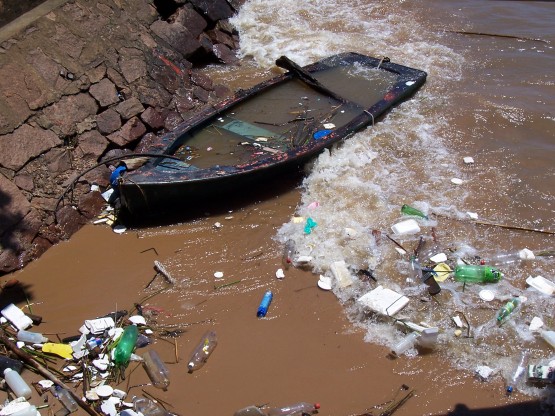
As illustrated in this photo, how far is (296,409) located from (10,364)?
2061mm

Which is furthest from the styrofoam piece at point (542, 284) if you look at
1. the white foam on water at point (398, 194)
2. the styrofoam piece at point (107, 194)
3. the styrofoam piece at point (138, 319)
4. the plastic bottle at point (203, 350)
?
the styrofoam piece at point (107, 194)

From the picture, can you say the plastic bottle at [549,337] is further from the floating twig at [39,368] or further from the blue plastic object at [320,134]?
the floating twig at [39,368]

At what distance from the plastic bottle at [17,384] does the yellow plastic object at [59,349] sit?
11.5 inches

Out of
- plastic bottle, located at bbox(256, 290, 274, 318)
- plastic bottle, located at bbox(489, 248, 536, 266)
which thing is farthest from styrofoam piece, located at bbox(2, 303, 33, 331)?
plastic bottle, located at bbox(489, 248, 536, 266)

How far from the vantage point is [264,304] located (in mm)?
4297

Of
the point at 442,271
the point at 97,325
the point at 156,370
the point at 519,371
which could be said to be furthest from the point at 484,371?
the point at 97,325

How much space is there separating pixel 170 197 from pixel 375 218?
6.44 ft

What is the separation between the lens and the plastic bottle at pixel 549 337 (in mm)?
3936

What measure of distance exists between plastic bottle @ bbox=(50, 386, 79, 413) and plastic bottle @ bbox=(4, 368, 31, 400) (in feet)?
0.53

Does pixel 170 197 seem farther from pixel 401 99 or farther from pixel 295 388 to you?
pixel 401 99

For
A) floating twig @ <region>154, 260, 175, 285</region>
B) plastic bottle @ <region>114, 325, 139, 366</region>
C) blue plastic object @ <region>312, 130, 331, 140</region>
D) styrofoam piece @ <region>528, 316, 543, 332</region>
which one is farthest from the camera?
blue plastic object @ <region>312, 130, 331, 140</region>

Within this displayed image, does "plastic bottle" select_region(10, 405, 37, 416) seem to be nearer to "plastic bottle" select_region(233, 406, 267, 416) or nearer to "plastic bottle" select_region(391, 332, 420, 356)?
"plastic bottle" select_region(233, 406, 267, 416)

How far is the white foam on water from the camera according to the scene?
410 cm

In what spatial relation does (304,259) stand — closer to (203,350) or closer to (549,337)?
(203,350)
